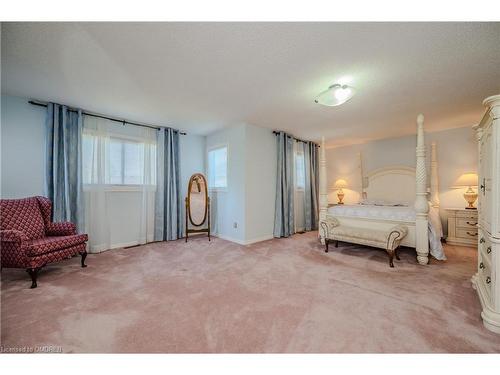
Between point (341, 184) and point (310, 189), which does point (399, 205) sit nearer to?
point (341, 184)

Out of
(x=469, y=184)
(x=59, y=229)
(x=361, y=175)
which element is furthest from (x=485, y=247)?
(x=59, y=229)

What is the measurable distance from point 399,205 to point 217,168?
12.4ft

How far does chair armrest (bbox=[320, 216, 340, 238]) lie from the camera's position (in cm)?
349

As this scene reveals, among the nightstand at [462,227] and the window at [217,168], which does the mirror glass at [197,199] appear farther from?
the nightstand at [462,227]

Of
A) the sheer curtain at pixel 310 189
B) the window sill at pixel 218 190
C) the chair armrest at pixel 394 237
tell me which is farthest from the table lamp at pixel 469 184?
the window sill at pixel 218 190

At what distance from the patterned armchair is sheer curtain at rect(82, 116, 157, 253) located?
59 cm

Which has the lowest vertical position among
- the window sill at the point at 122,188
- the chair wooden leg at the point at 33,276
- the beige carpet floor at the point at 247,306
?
the beige carpet floor at the point at 247,306

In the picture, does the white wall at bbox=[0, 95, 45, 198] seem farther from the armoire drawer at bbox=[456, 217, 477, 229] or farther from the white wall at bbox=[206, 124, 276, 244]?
the armoire drawer at bbox=[456, 217, 477, 229]

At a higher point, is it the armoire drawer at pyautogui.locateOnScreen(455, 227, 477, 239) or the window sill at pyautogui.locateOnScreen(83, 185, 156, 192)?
the window sill at pyautogui.locateOnScreen(83, 185, 156, 192)

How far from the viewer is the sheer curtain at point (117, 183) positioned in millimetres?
3395

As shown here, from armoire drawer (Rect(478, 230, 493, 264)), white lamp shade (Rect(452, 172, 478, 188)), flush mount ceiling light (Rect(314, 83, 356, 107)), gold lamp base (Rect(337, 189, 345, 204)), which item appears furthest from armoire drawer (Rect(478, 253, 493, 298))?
gold lamp base (Rect(337, 189, 345, 204))

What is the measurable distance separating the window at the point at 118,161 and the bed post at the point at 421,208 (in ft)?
14.4
